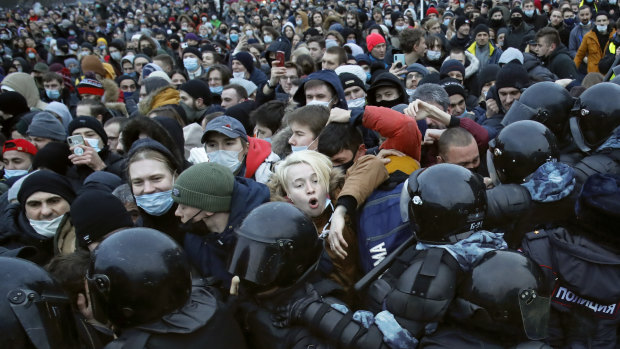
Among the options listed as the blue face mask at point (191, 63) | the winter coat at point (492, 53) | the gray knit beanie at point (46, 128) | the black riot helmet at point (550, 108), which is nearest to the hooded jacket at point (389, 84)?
the black riot helmet at point (550, 108)

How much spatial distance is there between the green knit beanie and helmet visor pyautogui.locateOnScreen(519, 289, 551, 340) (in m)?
1.60

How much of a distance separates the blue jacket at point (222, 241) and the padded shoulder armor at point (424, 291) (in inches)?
43.0

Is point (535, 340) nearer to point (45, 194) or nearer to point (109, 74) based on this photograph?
point (45, 194)

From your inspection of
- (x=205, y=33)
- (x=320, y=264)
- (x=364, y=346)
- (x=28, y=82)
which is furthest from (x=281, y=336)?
(x=205, y=33)

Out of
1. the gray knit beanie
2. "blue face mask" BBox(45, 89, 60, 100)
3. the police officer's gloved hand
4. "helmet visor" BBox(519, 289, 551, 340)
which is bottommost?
"blue face mask" BBox(45, 89, 60, 100)

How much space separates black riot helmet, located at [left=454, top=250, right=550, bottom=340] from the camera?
65.2 inches

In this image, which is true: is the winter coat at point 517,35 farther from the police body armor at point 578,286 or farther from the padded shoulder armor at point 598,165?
the police body armor at point 578,286

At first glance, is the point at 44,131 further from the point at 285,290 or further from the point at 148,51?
the point at 148,51

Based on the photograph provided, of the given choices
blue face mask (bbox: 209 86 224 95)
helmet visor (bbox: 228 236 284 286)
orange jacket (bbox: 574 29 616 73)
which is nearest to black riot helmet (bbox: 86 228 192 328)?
helmet visor (bbox: 228 236 284 286)

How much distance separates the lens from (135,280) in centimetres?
177

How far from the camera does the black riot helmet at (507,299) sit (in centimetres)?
166

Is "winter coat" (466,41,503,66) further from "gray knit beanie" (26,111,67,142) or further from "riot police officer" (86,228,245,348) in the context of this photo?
"riot police officer" (86,228,245,348)

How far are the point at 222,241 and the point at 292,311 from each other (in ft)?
2.58

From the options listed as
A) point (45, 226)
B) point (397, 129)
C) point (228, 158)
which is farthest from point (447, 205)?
point (45, 226)
